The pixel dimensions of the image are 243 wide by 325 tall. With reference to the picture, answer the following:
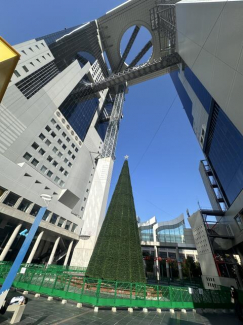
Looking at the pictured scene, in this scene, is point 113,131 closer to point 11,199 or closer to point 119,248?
point 11,199

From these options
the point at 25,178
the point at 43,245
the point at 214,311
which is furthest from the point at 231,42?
the point at 43,245

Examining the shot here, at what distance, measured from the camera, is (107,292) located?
8.91 m

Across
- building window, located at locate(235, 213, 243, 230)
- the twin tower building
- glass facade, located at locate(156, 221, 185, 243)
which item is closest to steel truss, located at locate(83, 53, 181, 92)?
the twin tower building

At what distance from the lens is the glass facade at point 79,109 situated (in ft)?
130

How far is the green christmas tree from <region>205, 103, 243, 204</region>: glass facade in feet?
58.5

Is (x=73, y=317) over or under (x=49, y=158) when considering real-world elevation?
under

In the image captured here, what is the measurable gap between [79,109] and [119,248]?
136 ft

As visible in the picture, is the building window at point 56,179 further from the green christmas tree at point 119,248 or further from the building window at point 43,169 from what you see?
the green christmas tree at point 119,248

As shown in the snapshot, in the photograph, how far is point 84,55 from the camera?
5434 centimetres

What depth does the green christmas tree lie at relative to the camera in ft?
36.4

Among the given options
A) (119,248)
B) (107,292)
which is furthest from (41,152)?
(107,292)

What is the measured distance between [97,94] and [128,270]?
55.6 meters

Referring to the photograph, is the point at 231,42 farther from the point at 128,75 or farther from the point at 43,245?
the point at 128,75

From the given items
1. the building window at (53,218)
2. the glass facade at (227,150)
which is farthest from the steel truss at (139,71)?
the building window at (53,218)
